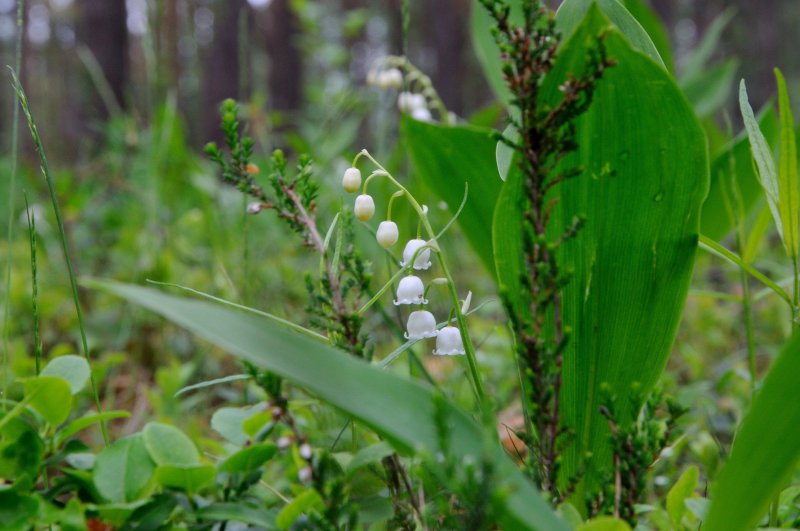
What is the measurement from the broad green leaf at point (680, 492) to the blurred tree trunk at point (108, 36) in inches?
218

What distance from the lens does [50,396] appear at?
742mm

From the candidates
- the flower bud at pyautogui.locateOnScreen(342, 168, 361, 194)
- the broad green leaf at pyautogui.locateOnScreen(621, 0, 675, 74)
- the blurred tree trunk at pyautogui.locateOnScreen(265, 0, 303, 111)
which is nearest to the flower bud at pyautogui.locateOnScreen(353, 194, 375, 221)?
the flower bud at pyautogui.locateOnScreen(342, 168, 361, 194)

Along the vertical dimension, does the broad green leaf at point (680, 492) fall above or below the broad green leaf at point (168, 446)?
below

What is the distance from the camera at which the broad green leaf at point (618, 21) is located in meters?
0.84

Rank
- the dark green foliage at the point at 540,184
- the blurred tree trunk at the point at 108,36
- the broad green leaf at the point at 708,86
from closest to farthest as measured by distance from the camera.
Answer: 1. the dark green foliage at the point at 540,184
2. the broad green leaf at the point at 708,86
3. the blurred tree trunk at the point at 108,36

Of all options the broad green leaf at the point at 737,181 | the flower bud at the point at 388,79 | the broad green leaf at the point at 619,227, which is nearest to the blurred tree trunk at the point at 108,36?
the flower bud at the point at 388,79

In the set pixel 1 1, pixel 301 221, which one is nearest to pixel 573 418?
pixel 301 221

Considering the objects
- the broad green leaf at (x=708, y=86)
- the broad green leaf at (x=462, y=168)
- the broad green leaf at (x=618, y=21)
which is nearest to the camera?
the broad green leaf at (x=618, y=21)

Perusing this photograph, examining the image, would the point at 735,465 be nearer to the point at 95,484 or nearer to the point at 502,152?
the point at 502,152

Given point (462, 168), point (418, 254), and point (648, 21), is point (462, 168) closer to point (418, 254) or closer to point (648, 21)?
point (418, 254)

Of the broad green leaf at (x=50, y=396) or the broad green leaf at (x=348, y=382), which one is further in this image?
the broad green leaf at (x=50, y=396)

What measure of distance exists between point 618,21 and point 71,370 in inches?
30.9

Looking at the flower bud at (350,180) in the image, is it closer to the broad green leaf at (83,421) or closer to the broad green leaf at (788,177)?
the broad green leaf at (83,421)

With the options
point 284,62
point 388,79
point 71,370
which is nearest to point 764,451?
point 71,370
